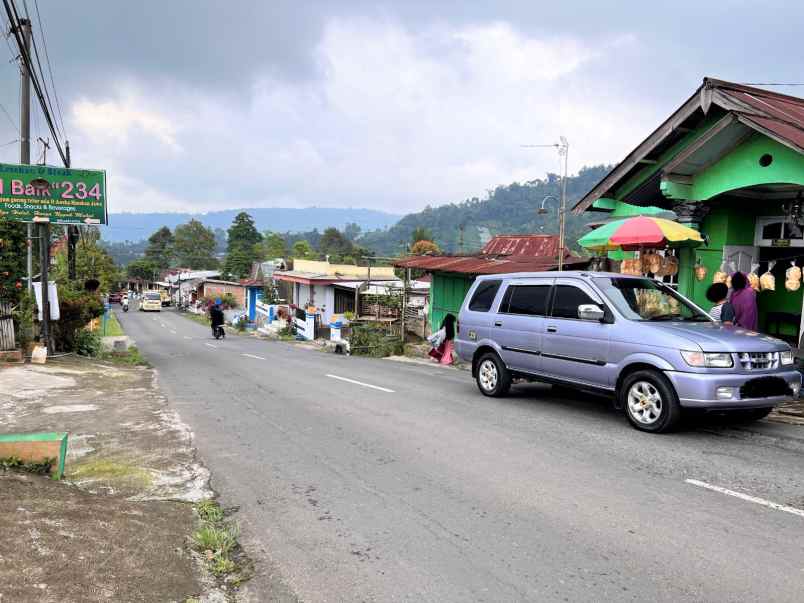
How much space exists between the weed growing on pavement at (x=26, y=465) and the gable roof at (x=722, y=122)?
1019 cm

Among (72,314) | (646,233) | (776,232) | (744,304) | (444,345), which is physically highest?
(776,232)

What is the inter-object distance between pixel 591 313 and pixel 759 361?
78.6 inches

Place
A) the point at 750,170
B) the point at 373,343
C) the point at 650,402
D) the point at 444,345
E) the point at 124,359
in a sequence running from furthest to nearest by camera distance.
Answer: the point at 373,343
the point at 124,359
the point at 444,345
the point at 750,170
the point at 650,402

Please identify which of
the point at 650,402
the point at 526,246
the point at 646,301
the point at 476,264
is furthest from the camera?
the point at 526,246

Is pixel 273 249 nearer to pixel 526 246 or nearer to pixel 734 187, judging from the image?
pixel 526 246

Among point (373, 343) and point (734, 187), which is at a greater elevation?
point (734, 187)

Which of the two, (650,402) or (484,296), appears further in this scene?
(484,296)

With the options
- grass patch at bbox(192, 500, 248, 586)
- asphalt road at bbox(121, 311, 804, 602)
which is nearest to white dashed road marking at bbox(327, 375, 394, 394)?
asphalt road at bbox(121, 311, 804, 602)

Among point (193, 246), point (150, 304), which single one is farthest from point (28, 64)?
point (193, 246)

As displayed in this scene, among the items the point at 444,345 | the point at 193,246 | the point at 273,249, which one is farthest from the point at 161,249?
the point at 444,345

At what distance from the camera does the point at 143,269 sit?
112 metres

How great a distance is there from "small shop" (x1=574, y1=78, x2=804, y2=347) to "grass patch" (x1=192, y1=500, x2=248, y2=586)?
9.45 metres

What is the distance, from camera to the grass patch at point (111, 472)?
18.7 ft

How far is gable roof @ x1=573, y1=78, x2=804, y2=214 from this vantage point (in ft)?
30.4
